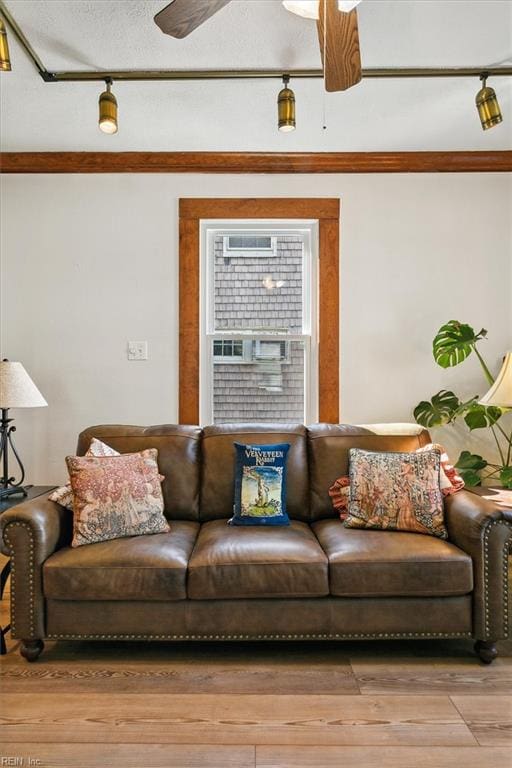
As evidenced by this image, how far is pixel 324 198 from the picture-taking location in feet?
11.3

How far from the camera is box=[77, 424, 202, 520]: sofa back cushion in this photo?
2.70m

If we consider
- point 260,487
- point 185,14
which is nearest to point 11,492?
point 260,487

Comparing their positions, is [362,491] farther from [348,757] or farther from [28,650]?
[28,650]

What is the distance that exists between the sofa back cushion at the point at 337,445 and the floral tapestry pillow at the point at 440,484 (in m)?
0.04

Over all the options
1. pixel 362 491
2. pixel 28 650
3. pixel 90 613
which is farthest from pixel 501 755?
pixel 28 650

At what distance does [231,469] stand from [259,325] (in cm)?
121

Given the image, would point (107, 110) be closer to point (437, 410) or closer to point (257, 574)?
point (257, 574)

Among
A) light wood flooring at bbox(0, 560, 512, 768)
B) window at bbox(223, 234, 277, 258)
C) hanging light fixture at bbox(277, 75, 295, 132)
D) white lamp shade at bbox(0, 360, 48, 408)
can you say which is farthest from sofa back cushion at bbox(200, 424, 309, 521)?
hanging light fixture at bbox(277, 75, 295, 132)

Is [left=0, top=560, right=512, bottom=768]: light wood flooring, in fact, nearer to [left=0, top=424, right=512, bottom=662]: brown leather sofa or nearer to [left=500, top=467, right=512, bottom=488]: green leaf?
[left=0, top=424, right=512, bottom=662]: brown leather sofa

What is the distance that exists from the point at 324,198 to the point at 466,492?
2122mm

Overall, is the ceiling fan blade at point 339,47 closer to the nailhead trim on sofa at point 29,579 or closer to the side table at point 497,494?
the side table at point 497,494

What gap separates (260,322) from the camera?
3.54 m

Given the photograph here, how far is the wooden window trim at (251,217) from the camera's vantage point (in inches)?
135

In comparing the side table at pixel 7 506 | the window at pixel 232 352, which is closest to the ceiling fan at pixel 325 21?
the window at pixel 232 352
